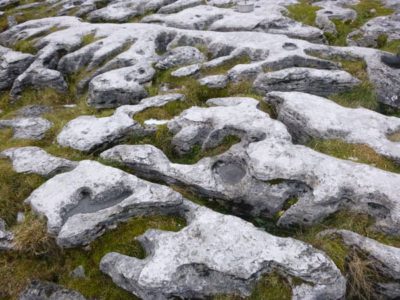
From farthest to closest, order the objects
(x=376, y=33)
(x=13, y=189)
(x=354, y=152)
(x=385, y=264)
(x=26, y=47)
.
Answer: (x=26, y=47), (x=376, y=33), (x=354, y=152), (x=13, y=189), (x=385, y=264)

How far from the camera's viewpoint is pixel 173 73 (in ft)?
75.4

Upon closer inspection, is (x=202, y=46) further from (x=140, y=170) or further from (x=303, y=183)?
(x=303, y=183)

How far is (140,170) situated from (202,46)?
44.7 feet

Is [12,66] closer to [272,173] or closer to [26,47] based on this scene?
[26,47]

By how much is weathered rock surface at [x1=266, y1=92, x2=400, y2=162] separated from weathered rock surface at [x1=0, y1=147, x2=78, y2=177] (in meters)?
9.41

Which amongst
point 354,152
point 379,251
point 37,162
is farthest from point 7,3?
point 379,251

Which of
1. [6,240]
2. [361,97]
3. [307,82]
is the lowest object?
[361,97]

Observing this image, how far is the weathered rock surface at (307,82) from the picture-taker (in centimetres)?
2017

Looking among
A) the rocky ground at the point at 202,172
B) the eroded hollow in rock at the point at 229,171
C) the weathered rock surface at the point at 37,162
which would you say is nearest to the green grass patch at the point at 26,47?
the rocky ground at the point at 202,172

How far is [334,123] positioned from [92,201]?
10.2m

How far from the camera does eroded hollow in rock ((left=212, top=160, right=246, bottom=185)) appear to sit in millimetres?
14483

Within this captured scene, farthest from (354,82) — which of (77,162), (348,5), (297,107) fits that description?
(348,5)

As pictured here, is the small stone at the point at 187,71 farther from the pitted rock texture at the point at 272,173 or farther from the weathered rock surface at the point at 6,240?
the weathered rock surface at the point at 6,240

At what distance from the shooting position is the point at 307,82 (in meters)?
20.3
